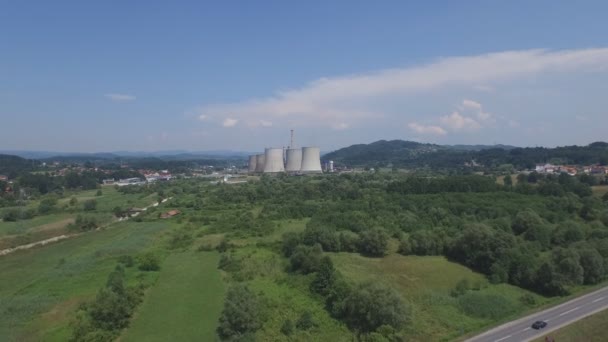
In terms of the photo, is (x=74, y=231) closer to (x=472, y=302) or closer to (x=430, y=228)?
(x=430, y=228)

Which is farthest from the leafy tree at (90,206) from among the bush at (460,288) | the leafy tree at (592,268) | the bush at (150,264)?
the leafy tree at (592,268)

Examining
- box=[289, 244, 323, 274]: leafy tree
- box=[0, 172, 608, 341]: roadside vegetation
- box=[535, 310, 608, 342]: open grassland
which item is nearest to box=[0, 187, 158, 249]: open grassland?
box=[0, 172, 608, 341]: roadside vegetation

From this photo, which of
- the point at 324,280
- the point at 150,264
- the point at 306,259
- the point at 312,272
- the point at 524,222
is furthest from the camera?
the point at 524,222

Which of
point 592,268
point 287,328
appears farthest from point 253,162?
point 287,328

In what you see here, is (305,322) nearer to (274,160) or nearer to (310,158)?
(310,158)

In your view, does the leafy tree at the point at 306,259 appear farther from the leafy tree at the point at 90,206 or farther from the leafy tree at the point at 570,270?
the leafy tree at the point at 90,206

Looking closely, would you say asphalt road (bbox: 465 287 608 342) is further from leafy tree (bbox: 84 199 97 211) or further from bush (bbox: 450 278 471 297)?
leafy tree (bbox: 84 199 97 211)
